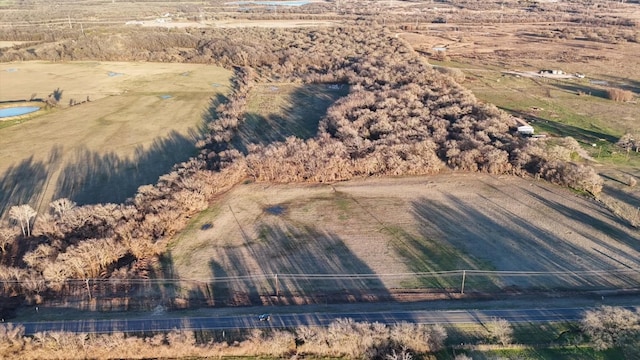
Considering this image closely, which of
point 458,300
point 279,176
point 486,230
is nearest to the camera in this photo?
point 458,300

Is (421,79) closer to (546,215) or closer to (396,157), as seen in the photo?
(396,157)

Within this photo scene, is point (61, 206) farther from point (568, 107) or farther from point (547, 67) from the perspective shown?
point (547, 67)

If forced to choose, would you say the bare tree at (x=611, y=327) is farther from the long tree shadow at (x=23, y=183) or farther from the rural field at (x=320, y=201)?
the long tree shadow at (x=23, y=183)

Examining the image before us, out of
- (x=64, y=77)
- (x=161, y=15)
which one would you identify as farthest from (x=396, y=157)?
(x=161, y=15)

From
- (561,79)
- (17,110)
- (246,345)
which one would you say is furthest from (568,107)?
(17,110)

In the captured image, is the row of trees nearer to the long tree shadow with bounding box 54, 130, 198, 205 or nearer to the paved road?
the paved road
